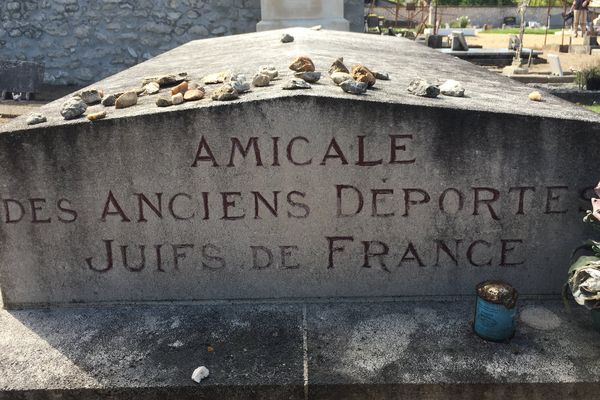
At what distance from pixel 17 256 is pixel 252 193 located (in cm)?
123

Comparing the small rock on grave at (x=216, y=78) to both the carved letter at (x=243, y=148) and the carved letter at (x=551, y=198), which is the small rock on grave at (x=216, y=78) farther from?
the carved letter at (x=551, y=198)

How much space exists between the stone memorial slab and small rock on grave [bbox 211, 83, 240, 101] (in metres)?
0.07

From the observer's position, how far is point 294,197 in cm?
301

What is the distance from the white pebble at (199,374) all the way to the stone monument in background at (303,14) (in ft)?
24.5

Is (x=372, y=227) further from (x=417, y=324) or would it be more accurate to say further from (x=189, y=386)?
(x=189, y=386)

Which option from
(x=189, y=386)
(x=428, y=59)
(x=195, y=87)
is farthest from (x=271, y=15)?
(x=189, y=386)

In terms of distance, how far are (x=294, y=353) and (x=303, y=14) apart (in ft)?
24.6

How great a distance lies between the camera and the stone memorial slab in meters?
2.86

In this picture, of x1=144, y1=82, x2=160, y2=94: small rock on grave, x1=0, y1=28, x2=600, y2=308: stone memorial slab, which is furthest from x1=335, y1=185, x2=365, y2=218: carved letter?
x1=144, y1=82, x2=160, y2=94: small rock on grave

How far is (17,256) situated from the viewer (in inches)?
122

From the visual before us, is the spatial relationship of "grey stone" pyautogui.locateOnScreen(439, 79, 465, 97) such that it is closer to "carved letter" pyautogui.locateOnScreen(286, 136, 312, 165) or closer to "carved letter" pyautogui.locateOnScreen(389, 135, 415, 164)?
"carved letter" pyautogui.locateOnScreen(389, 135, 415, 164)

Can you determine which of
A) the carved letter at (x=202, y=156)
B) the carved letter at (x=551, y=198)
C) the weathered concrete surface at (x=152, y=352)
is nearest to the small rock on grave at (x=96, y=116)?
the carved letter at (x=202, y=156)

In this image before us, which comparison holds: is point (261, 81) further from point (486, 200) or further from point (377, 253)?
point (486, 200)

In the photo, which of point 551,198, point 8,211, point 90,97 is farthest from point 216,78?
point 551,198
